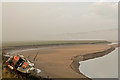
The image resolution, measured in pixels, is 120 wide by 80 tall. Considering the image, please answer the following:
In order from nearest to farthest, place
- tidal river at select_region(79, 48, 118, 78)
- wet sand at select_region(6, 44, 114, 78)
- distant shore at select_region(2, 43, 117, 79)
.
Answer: wet sand at select_region(6, 44, 114, 78)
distant shore at select_region(2, 43, 117, 79)
tidal river at select_region(79, 48, 118, 78)

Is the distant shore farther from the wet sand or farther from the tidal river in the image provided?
the tidal river

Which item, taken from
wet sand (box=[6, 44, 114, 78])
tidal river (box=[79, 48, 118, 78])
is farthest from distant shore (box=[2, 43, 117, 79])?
tidal river (box=[79, 48, 118, 78])

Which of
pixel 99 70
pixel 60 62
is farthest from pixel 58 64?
pixel 99 70

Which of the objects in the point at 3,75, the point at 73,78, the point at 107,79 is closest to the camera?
the point at 3,75

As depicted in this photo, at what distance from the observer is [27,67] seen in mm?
15398

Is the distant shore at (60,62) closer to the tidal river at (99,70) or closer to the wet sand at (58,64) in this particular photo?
the wet sand at (58,64)

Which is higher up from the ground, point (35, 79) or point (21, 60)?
point (21, 60)

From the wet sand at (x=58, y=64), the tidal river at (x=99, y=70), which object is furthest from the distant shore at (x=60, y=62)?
the tidal river at (x=99, y=70)

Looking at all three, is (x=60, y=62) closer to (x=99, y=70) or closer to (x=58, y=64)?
(x=58, y=64)

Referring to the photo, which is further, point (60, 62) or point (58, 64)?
point (60, 62)

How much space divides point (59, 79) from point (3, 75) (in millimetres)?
6434

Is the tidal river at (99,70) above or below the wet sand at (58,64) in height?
below

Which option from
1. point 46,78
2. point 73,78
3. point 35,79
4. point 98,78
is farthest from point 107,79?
point 35,79

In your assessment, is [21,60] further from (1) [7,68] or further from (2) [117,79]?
(2) [117,79]
